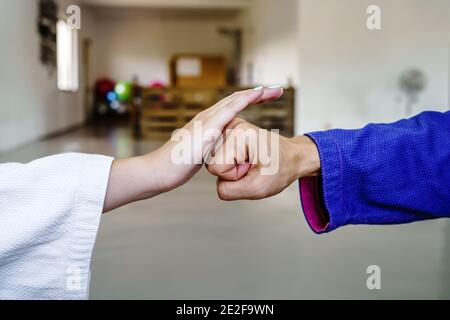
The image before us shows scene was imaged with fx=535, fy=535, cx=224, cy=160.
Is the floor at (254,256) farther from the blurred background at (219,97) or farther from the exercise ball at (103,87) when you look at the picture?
the exercise ball at (103,87)

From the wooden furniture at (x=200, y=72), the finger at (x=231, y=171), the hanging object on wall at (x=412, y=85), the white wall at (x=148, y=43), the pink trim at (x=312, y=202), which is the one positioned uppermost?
the white wall at (x=148, y=43)

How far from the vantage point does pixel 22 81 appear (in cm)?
600

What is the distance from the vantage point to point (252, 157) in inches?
24.9

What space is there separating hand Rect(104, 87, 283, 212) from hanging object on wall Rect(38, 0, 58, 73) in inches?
255

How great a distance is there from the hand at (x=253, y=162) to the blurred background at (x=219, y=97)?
0.59 metres

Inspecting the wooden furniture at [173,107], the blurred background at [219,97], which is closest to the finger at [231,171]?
the blurred background at [219,97]

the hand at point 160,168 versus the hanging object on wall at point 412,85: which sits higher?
the hanging object on wall at point 412,85

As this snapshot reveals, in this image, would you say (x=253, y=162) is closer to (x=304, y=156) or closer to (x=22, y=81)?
(x=304, y=156)

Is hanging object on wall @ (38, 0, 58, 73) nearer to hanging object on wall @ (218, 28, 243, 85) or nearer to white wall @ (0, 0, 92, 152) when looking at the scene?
white wall @ (0, 0, 92, 152)

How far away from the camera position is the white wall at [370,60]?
5.72 meters
